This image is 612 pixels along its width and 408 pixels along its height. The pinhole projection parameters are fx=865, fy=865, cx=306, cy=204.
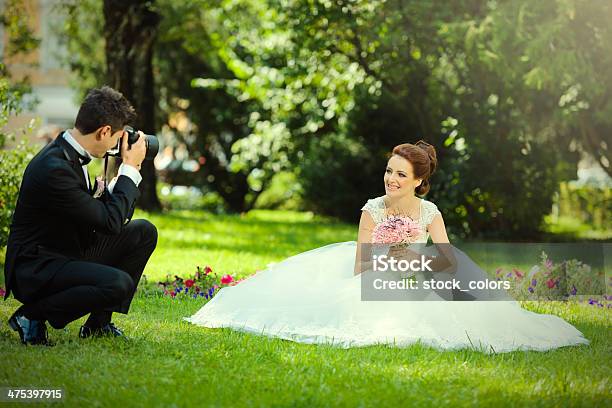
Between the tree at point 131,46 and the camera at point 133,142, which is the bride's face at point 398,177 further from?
the tree at point 131,46

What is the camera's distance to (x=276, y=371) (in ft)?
14.8

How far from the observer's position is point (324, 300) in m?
5.58

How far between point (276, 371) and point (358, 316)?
979mm

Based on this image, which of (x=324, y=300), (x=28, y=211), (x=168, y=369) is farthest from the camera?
(x=324, y=300)

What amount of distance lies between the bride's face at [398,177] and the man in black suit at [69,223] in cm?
171

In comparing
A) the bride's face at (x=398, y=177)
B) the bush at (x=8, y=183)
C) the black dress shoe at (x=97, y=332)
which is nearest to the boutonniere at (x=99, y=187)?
the black dress shoe at (x=97, y=332)

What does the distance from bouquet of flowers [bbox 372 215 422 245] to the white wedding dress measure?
0.46 ft

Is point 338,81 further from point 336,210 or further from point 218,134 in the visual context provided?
point 218,134

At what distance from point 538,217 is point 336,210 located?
14.3 feet

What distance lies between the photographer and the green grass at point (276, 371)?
159 inches

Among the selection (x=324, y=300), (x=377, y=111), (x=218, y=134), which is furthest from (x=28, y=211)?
(x=218, y=134)

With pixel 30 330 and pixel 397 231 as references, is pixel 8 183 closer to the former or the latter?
pixel 30 330

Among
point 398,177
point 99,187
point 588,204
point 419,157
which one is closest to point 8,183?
point 99,187

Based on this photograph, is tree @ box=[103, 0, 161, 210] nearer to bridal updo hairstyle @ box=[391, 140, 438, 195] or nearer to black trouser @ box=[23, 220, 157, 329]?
bridal updo hairstyle @ box=[391, 140, 438, 195]
